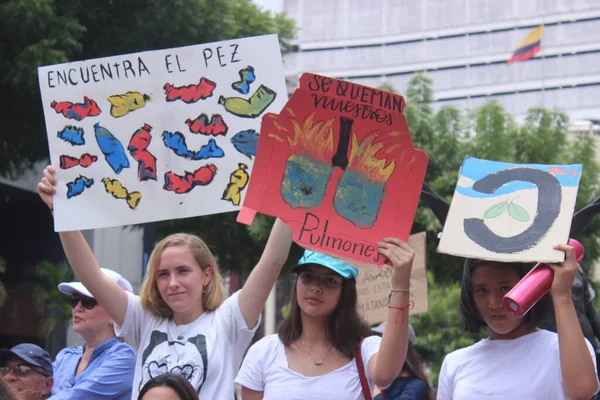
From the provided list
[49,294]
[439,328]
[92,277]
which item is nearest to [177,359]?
[92,277]

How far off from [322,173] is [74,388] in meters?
1.76

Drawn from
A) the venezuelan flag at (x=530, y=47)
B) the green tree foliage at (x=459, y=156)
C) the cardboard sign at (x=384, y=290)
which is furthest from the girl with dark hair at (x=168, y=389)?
the venezuelan flag at (x=530, y=47)

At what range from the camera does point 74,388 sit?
15.0ft

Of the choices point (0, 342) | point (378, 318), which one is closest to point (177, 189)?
point (378, 318)

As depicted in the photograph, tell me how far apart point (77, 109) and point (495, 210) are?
6.17ft

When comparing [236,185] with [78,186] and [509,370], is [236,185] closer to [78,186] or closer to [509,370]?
[78,186]

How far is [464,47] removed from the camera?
6644 centimetres

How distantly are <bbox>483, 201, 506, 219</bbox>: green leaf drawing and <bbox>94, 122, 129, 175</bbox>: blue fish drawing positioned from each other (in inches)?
61.7

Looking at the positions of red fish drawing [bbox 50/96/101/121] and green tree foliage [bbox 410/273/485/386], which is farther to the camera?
green tree foliage [bbox 410/273/485/386]

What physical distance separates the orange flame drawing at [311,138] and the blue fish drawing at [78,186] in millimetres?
977

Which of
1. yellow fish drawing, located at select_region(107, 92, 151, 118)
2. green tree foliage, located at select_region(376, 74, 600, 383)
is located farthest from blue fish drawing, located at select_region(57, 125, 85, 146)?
green tree foliage, located at select_region(376, 74, 600, 383)

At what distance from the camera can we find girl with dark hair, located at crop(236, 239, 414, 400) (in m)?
3.79

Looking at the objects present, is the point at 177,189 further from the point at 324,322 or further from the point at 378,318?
the point at 378,318

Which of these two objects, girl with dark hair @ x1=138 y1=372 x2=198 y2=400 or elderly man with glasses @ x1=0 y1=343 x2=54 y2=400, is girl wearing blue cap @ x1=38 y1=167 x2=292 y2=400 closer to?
girl with dark hair @ x1=138 y1=372 x2=198 y2=400
